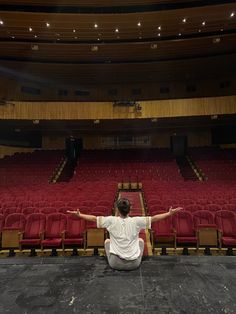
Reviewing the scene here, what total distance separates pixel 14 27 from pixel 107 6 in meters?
3.00

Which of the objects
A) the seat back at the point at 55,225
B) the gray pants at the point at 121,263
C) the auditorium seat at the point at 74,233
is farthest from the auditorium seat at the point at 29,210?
the gray pants at the point at 121,263

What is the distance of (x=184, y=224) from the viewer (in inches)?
170

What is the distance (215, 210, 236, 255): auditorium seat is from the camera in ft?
12.9

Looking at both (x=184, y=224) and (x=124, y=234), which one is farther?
(x=184, y=224)

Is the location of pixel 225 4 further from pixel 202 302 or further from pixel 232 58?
pixel 202 302

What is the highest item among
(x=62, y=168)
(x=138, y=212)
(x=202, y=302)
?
(x=62, y=168)

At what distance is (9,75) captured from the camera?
12031 mm

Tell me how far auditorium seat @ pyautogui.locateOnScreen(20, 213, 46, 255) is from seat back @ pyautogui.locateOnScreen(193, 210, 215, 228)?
2425mm

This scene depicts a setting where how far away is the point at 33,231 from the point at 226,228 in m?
3.00

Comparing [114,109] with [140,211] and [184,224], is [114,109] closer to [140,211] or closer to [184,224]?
[140,211]

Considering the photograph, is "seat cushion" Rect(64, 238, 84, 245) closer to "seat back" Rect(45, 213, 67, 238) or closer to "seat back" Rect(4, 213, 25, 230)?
"seat back" Rect(45, 213, 67, 238)

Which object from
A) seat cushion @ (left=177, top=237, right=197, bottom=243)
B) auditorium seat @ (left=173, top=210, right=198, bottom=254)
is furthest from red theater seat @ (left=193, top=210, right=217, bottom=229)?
seat cushion @ (left=177, top=237, right=197, bottom=243)

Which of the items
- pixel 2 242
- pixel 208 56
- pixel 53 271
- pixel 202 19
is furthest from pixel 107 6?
pixel 53 271

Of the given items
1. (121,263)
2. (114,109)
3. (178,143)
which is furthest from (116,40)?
(121,263)
